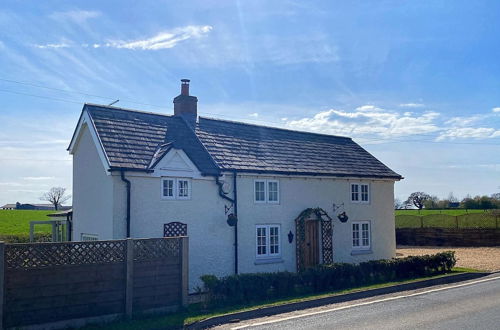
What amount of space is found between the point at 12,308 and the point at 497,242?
33820 mm

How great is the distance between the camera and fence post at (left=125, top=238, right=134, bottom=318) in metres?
12.4

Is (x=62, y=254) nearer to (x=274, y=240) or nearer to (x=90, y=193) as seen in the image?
(x=90, y=193)

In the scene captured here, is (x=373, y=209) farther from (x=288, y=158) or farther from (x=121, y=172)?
(x=121, y=172)

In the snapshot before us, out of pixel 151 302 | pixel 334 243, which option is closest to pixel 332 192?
pixel 334 243

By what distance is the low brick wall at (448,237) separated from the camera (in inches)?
1378

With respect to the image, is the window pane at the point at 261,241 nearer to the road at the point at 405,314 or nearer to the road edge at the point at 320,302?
the road edge at the point at 320,302

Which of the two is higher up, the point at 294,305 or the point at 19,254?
the point at 19,254

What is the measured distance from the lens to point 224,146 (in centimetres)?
2080

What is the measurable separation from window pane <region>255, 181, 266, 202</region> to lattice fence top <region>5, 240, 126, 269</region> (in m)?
8.43

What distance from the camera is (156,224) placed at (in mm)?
16938

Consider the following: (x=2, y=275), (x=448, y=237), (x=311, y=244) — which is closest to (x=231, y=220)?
(x=311, y=244)

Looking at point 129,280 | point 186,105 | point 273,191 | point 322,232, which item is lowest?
point 129,280

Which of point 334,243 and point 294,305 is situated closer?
point 294,305

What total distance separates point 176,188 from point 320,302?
6.77 metres
